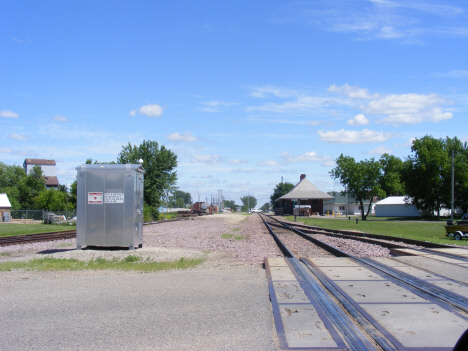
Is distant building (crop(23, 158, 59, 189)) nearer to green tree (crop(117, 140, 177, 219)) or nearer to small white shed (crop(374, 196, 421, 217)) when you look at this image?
green tree (crop(117, 140, 177, 219))

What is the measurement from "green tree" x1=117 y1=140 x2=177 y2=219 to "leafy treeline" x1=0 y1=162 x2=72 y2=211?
16299 millimetres

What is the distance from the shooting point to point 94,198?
14461 millimetres

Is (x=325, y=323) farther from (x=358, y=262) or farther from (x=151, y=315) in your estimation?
(x=358, y=262)

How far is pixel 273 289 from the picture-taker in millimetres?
7906

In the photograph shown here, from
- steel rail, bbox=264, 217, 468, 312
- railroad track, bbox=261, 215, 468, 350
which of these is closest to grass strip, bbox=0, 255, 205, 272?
railroad track, bbox=261, 215, 468, 350

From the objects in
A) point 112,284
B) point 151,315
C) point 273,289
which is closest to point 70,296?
point 112,284

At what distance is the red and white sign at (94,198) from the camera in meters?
14.4

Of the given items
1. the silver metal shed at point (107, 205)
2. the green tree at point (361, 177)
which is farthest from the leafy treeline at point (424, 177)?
the silver metal shed at point (107, 205)

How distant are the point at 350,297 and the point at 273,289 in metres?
1.45

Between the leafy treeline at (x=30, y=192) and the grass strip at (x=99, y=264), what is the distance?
6067 cm

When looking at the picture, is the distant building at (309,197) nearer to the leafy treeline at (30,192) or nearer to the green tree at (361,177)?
the green tree at (361,177)

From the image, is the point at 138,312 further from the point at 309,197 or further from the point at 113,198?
the point at 309,197

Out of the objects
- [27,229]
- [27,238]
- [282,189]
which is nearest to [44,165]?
[282,189]

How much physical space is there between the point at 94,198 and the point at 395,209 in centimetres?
8544
